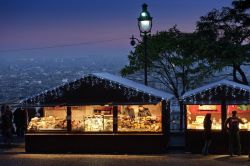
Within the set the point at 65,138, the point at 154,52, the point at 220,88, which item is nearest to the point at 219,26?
the point at 154,52

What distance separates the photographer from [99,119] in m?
21.0

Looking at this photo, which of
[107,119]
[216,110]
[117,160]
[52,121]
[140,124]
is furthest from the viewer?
[52,121]

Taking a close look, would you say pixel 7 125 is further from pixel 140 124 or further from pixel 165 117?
pixel 165 117

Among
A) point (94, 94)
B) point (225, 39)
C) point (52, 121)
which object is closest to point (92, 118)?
point (94, 94)

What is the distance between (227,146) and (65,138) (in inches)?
244

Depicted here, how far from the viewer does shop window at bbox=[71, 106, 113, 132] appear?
20953mm

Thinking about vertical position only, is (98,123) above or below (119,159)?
above

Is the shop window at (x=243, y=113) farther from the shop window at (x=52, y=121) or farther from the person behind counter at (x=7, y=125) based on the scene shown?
the person behind counter at (x=7, y=125)

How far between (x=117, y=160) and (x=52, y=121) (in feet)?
11.9

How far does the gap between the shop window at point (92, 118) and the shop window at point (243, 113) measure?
451 centimetres

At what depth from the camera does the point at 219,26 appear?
3130 cm

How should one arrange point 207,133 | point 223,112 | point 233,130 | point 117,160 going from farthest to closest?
point 223,112 → point 207,133 → point 233,130 → point 117,160

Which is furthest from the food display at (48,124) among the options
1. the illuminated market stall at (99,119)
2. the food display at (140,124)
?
the food display at (140,124)

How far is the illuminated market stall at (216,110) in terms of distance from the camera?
19984mm
